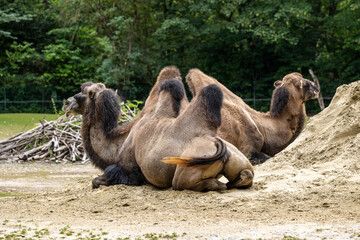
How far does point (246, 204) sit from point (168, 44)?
2547 cm

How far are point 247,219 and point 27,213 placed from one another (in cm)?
229

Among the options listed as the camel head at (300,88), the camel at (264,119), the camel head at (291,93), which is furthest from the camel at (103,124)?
the camel head at (300,88)

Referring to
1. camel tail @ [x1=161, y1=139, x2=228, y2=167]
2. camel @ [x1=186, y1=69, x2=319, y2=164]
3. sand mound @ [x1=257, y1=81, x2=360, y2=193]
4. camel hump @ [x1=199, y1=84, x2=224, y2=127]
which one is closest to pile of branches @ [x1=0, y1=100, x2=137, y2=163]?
camel @ [x1=186, y1=69, x2=319, y2=164]

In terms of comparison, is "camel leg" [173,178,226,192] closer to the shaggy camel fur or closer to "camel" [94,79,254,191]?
"camel" [94,79,254,191]

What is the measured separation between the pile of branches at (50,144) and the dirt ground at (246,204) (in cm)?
423

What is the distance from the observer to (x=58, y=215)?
5664mm

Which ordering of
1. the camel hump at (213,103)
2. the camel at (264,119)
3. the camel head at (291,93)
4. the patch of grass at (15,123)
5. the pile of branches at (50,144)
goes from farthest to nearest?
the patch of grass at (15,123), the pile of branches at (50,144), the camel head at (291,93), the camel at (264,119), the camel hump at (213,103)

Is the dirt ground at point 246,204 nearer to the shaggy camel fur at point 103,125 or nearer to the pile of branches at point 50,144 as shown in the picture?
the shaggy camel fur at point 103,125

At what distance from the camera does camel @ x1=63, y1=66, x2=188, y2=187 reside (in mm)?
→ 7859

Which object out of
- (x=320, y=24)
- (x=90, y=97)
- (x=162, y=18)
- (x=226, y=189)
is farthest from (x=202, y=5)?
(x=226, y=189)

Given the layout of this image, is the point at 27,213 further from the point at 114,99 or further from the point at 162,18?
the point at 162,18

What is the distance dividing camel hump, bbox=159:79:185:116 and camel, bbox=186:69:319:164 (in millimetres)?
1979

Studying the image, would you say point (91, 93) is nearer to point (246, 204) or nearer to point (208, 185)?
Answer: point (208, 185)

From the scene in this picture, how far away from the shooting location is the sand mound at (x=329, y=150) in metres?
6.70
